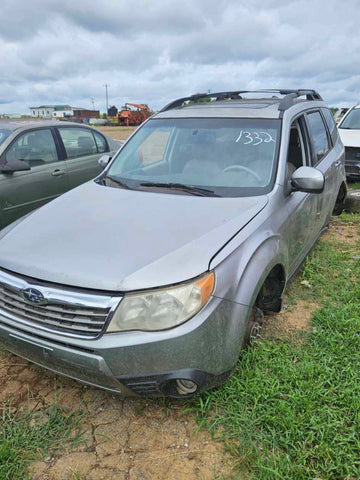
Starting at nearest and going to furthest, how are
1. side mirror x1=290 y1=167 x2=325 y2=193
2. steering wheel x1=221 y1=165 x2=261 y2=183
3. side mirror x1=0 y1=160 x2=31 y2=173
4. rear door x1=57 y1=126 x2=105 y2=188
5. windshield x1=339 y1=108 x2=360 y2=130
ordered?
side mirror x1=290 y1=167 x2=325 y2=193, steering wheel x1=221 y1=165 x2=261 y2=183, side mirror x1=0 y1=160 x2=31 y2=173, rear door x1=57 y1=126 x2=105 y2=188, windshield x1=339 y1=108 x2=360 y2=130

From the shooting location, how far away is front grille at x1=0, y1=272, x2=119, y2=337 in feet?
5.81

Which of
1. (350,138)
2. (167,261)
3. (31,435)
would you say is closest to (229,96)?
(167,261)

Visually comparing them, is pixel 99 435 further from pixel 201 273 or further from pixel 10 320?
pixel 201 273

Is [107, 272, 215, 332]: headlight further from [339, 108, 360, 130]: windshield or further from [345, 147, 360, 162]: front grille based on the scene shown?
[339, 108, 360, 130]: windshield

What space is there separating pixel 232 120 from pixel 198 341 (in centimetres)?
194

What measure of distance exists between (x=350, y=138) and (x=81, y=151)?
516 cm

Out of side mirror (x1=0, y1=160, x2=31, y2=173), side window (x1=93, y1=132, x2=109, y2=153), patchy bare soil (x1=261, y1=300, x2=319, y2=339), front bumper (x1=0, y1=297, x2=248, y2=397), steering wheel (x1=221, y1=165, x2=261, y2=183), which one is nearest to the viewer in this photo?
front bumper (x1=0, y1=297, x2=248, y2=397)

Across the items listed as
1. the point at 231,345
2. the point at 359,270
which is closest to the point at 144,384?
the point at 231,345

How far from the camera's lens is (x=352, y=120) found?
7.93 metres

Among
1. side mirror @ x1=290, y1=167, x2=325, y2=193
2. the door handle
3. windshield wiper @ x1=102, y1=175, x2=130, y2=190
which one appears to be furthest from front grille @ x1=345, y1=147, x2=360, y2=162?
windshield wiper @ x1=102, y1=175, x2=130, y2=190

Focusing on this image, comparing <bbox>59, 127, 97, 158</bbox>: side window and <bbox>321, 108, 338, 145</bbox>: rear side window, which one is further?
<bbox>59, 127, 97, 158</bbox>: side window

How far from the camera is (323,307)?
305cm

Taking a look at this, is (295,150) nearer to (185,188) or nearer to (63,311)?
(185,188)

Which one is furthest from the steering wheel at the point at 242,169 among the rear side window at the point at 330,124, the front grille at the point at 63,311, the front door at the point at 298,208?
the rear side window at the point at 330,124
